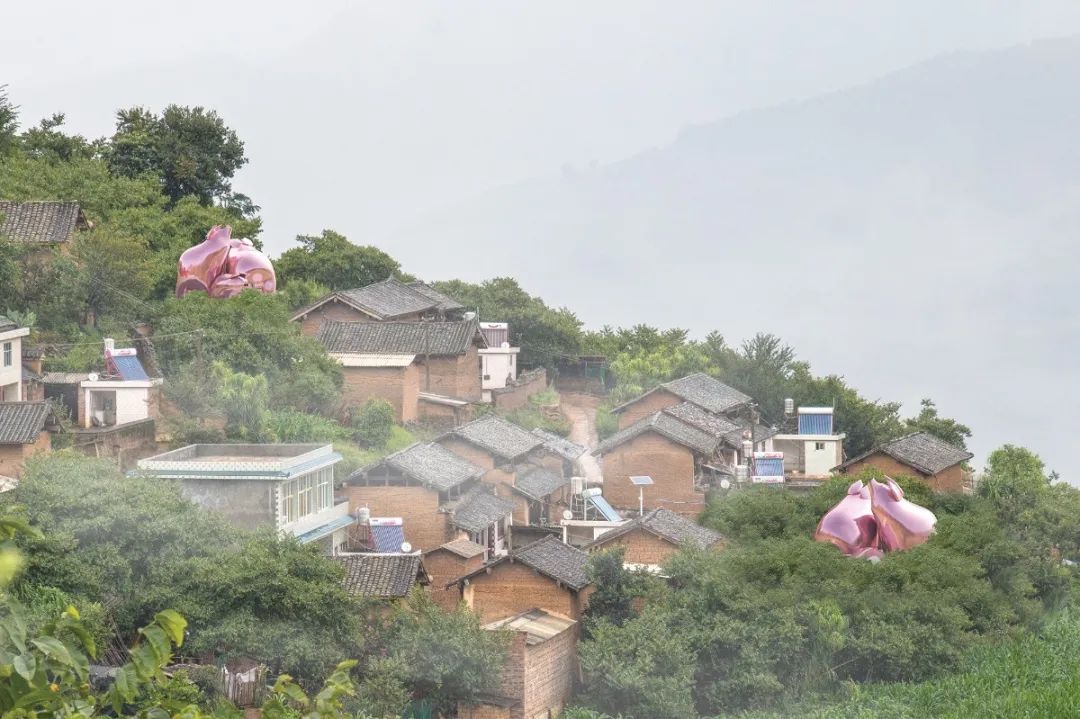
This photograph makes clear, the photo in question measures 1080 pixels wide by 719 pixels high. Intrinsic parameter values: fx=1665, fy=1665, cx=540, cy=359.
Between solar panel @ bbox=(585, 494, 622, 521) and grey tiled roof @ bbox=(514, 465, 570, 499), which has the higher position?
grey tiled roof @ bbox=(514, 465, 570, 499)

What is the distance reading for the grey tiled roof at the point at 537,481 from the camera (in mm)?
23656

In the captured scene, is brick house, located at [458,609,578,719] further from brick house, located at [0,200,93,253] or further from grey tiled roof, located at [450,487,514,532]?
brick house, located at [0,200,93,253]

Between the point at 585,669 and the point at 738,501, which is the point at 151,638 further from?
the point at 738,501

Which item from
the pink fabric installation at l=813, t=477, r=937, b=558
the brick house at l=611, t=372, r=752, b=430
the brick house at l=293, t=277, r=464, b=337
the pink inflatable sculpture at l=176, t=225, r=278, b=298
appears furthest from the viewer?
the brick house at l=293, t=277, r=464, b=337

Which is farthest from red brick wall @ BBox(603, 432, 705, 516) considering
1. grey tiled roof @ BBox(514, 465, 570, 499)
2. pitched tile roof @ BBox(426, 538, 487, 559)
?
pitched tile roof @ BBox(426, 538, 487, 559)

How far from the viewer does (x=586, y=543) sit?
22562 mm

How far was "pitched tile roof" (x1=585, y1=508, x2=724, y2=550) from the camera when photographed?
2128 cm

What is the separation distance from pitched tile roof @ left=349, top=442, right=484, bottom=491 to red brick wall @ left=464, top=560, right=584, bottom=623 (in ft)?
8.03

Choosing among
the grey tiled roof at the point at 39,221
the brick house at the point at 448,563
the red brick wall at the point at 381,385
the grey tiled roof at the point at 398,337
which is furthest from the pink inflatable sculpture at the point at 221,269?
the brick house at the point at 448,563

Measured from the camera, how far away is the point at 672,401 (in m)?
28.9

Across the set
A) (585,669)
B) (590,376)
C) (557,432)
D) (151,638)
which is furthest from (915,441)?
(151,638)

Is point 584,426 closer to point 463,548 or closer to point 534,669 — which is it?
point 463,548

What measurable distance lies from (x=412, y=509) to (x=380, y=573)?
2.99m

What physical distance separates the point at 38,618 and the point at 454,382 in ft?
47.9
